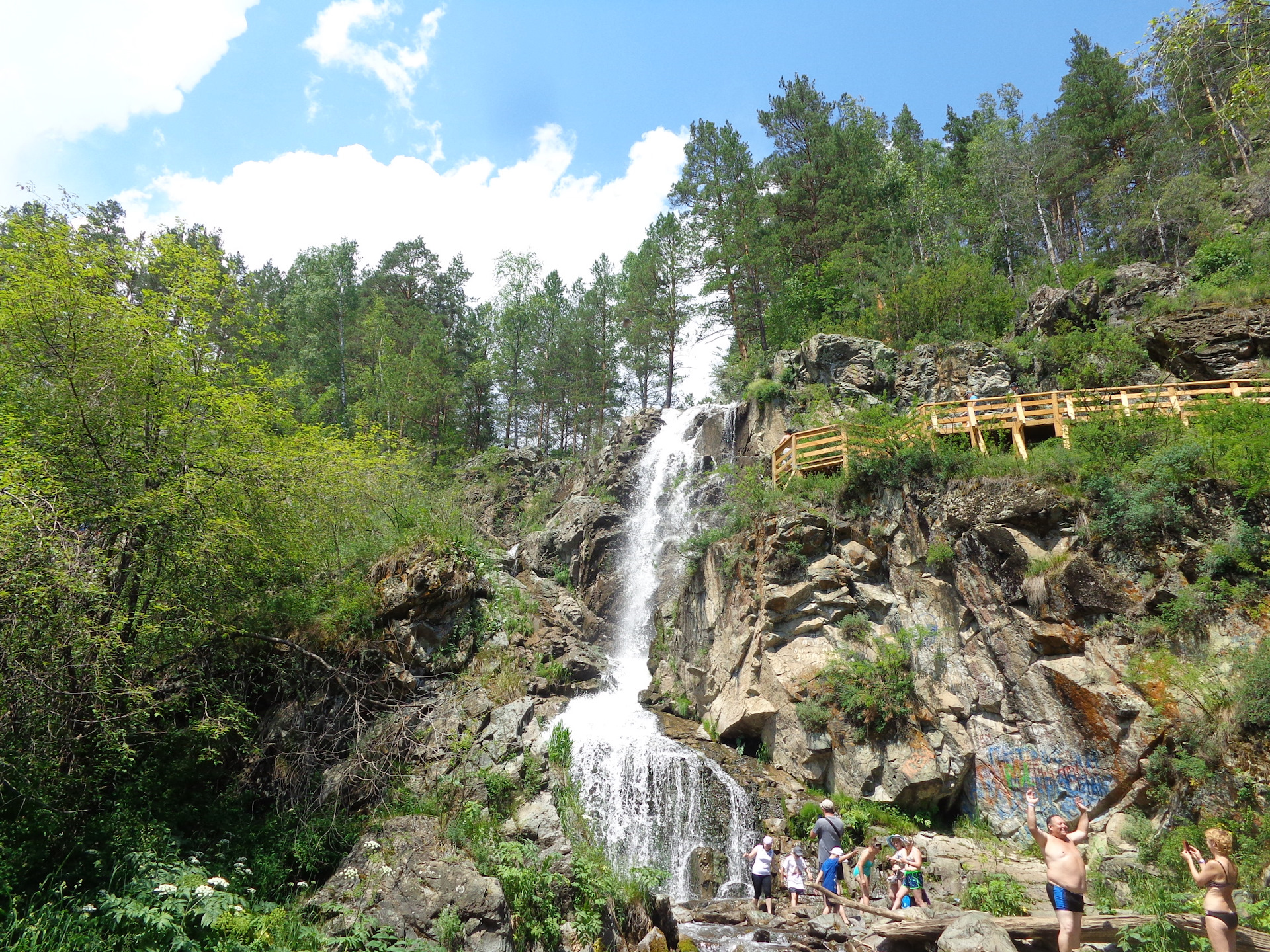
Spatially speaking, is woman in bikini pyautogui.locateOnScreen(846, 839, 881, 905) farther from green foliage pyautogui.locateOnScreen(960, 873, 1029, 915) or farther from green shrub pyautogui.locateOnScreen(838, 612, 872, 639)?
green shrub pyautogui.locateOnScreen(838, 612, 872, 639)

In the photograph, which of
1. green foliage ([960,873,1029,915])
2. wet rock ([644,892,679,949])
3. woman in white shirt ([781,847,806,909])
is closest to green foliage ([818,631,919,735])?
woman in white shirt ([781,847,806,909])

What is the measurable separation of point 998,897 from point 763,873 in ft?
11.3

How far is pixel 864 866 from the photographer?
10516mm

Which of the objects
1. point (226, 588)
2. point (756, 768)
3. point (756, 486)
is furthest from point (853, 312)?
point (226, 588)

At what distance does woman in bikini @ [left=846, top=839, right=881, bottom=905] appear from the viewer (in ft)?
33.9

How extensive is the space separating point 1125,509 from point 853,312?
17.3 metres

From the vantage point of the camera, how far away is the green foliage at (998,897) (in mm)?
8750

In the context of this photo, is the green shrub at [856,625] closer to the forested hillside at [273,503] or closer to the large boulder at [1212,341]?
the forested hillside at [273,503]

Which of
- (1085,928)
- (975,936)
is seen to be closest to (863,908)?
(975,936)

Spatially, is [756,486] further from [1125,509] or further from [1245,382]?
[1245,382]

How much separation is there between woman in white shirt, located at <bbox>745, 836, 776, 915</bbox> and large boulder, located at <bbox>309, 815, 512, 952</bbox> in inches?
177

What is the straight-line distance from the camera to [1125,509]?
11.4m

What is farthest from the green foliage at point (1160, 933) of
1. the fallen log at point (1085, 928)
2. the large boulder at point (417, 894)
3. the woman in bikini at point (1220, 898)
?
the large boulder at point (417, 894)

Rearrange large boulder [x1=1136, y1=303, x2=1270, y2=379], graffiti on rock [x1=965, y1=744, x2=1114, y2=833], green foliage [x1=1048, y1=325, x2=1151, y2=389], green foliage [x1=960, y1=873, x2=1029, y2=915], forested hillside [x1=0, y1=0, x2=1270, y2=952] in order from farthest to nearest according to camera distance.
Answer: green foliage [x1=1048, y1=325, x2=1151, y2=389] → large boulder [x1=1136, y1=303, x2=1270, y2=379] → graffiti on rock [x1=965, y1=744, x2=1114, y2=833] → green foliage [x1=960, y1=873, x2=1029, y2=915] → forested hillside [x1=0, y1=0, x2=1270, y2=952]
